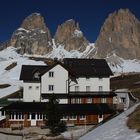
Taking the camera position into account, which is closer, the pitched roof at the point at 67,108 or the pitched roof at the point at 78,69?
the pitched roof at the point at 67,108

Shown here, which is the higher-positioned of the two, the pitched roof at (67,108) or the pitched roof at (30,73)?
the pitched roof at (30,73)

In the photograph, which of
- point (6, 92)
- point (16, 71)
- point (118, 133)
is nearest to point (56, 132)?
point (118, 133)

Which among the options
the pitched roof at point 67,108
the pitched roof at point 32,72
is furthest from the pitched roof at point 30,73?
the pitched roof at point 67,108

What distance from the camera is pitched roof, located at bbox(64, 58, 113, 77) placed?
A: 75250mm

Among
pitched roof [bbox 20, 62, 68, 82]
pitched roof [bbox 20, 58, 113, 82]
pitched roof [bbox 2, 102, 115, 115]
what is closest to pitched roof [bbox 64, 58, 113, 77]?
pitched roof [bbox 20, 58, 113, 82]

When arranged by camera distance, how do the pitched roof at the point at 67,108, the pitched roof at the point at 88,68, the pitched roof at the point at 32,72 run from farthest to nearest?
1. the pitched roof at the point at 88,68
2. the pitched roof at the point at 32,72
3. the pitched roof at the point at 67,108

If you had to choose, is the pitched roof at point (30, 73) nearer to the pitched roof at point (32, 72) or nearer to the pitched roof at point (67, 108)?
the pitched roof at point (32, 72)

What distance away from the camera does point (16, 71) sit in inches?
6024

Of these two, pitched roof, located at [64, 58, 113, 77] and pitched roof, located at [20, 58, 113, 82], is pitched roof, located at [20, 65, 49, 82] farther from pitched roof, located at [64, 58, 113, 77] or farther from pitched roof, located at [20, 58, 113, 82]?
pitched roof, located at [64, 58, 113, 77]

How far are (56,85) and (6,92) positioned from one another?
102ft

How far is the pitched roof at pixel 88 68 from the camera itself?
75.2m

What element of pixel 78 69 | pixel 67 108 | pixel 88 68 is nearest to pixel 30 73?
pixel 78 69

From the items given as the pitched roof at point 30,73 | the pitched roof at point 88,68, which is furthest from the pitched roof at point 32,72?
the pitched roof at point 88,68

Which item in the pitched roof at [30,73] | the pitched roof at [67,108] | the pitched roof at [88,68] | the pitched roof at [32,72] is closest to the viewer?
the pitched roof at [67,108]
